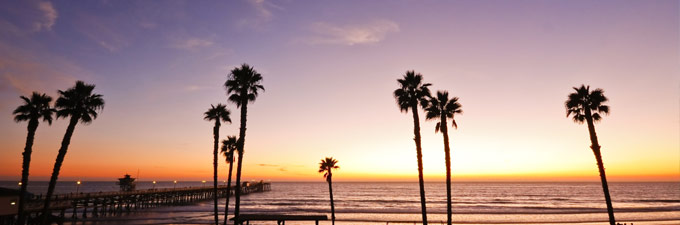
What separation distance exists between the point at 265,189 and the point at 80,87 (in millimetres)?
176092

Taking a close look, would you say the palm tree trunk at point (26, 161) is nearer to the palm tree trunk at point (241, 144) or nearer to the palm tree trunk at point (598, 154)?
the palm tree trunk at point (241, 144)

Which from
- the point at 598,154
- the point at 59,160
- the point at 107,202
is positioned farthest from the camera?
the point at 107,202

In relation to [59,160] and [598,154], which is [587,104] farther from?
[59,160]

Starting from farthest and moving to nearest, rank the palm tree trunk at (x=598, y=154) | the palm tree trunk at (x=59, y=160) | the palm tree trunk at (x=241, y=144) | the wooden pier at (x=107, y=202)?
the wooden pier at (x=107, y=202) < the palm tree trunk at (x=241, y=144) < the palm tree trunk at (x=59, y=160) < the palm tree trunk at (x=598, y=154)

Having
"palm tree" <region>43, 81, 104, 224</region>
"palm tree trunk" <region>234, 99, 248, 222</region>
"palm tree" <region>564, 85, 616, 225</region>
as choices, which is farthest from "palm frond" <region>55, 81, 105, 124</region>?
"palm tree" <region>564, 85, 616, 225</region>

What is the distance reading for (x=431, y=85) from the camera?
26797mm

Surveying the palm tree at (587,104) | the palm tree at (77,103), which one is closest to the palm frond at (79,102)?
the palm tree at (77,103)

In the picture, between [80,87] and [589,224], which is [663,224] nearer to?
[589,224]

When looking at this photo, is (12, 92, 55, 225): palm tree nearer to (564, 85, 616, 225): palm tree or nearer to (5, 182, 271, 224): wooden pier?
(5, 182, 271, 224): wooden pier

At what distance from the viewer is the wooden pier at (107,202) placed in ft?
147

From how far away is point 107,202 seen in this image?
318 ft

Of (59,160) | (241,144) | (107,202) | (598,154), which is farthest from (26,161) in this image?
(107,202)

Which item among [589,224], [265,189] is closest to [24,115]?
[589,224]

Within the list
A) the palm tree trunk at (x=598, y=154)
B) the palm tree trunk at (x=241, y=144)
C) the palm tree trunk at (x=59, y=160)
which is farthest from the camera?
the palm tree trunk at (x=241, y=144)
